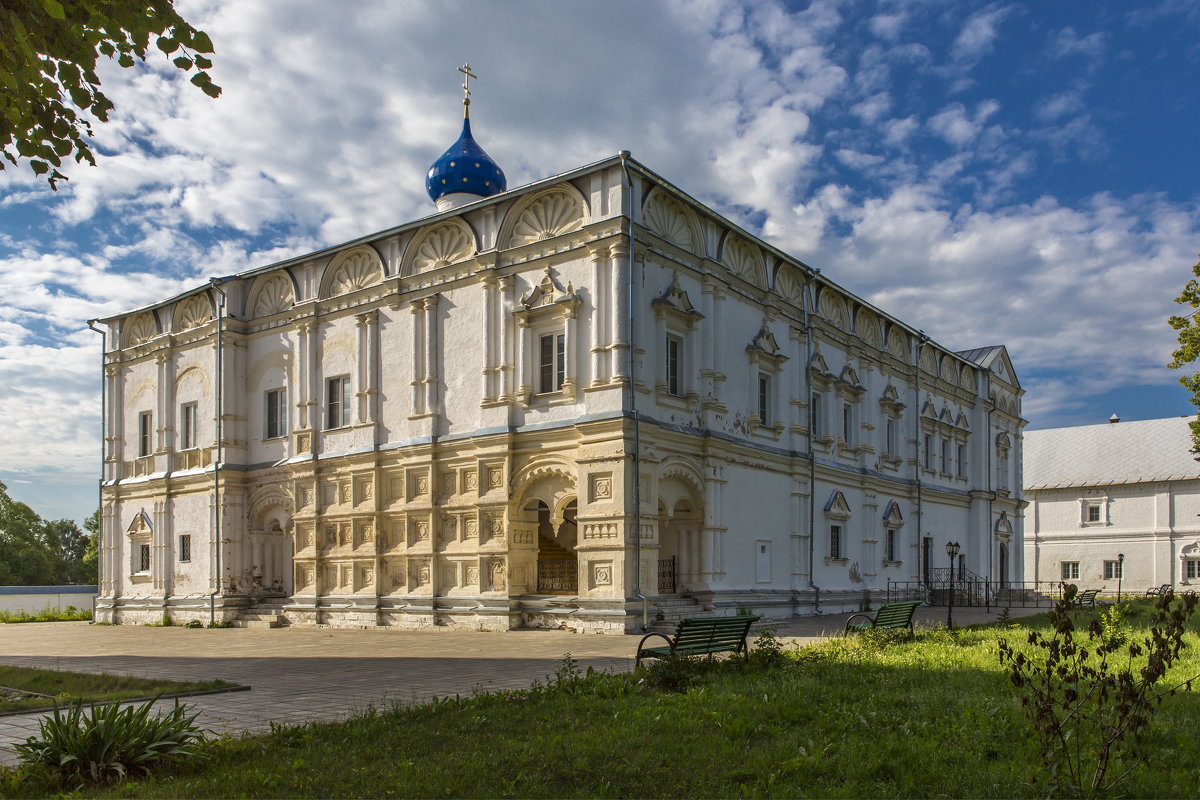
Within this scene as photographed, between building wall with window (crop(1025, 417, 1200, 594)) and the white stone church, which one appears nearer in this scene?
the white stone church

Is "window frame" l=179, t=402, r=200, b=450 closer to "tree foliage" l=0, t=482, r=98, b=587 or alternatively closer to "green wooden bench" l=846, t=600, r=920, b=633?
"green wooden bench" l=846, t=600, r=920, b=633

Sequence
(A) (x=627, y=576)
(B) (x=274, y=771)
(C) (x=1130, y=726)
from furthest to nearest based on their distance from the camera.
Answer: (A) (x=627, y=576), (B) (x=274, y=771), (C) (x=1130, y=726)

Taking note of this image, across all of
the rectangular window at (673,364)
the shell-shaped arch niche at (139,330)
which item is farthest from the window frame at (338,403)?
the rectangular window at (673,364)

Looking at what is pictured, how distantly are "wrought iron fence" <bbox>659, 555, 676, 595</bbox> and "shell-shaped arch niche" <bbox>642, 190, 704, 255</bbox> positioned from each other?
6322mm

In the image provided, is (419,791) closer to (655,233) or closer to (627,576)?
(627,576)

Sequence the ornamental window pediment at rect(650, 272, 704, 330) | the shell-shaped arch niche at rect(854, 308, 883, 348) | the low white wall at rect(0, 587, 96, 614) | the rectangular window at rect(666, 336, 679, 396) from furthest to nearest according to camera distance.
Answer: the low white wall at rect(0, 587, 96, 614), the shell-shaped arch niche at rect(854, 308, 883, 348), the rectangular window at rect(666, 336, 679, 396), the ornamental window pediment at rect(650, 272, 704, 330)

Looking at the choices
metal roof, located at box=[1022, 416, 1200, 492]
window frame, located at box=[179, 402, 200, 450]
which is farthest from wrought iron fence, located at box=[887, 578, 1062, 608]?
window frame, located at box=[179, 402, 200, 450]

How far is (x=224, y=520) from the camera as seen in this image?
25594 mm

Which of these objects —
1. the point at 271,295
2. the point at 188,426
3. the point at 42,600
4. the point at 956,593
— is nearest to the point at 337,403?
the point at 271,295

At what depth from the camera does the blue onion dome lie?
25.1 meters

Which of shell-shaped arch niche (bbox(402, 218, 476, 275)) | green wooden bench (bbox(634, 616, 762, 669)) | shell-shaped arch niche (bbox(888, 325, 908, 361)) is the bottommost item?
green wooden bench (bbox(634, 616, 762, 669))

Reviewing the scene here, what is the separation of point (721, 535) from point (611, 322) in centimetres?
500

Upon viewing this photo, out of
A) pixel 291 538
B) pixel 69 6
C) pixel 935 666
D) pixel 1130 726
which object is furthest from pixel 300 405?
pixel 1130 726

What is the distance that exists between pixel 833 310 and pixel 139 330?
1944 centimetres
